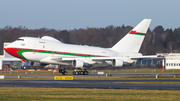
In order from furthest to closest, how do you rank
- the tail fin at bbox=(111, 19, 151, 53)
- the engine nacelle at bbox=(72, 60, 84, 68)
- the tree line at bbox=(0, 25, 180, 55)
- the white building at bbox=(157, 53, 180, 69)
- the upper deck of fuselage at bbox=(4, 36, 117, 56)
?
1. the tree line at bbox=(0, 25, 180, 55)
2. the white building at bbox=(157, 53, 180, 69)
3. the tail fin at bbox=(111, 19, 151, 53)
4. the engine nacelle at bbox=(72, 60, 84, 68)
5. the upper deck of fuselage at bbox=(4, 36, 117, 56)

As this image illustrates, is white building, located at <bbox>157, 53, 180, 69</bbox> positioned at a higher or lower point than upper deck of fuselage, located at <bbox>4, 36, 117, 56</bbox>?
lower

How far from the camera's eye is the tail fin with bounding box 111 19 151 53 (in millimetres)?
63219

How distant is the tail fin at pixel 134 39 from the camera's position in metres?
63.2

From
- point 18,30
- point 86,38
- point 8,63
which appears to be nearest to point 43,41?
point 8,63

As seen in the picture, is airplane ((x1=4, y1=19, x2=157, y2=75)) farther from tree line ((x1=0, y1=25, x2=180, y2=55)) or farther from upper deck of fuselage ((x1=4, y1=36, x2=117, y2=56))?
tree line ((x1=0, y1=25, x2=180, y2=55))

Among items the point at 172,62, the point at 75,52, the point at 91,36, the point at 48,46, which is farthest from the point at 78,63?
the point at 91,36

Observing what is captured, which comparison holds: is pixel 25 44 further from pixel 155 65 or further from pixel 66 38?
pixel 66 38

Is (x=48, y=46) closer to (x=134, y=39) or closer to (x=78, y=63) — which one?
(x=78, y=63)

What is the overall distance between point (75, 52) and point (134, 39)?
13341 mm

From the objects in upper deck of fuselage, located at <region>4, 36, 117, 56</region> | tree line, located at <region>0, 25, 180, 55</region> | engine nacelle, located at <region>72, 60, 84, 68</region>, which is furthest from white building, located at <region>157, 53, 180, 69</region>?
tree line, located at <region>0, 25, 180, 55</region>

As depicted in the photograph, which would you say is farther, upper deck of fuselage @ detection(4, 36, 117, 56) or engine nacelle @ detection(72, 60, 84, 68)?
engine nacelle @ detection(72, 60, 84, 68)

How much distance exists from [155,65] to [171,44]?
57.6 meters

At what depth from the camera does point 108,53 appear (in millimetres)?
62281

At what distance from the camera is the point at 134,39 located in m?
64.0
